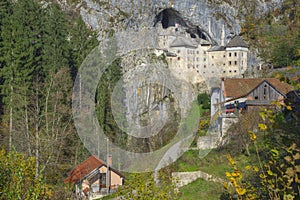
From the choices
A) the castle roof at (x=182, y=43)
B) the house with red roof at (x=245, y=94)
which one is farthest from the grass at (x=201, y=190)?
the castle roof at (x=182, y=43)

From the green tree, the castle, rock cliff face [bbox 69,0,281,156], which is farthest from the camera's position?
the castle

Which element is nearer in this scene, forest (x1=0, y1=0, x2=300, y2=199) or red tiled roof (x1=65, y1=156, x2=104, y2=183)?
forest (x1=0, y1=0, x2=300, y2=199)

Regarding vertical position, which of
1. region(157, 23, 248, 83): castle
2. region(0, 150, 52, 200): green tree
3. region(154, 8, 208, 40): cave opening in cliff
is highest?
region(154, 8, 208, 40): cave opening in cliff

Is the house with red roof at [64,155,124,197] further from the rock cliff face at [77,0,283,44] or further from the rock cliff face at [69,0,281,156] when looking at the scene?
the rock cliff face at [77,0,283,44]

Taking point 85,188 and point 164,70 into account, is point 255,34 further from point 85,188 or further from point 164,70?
point 85,188

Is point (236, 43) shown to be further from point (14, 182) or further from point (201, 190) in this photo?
point (14, 182)

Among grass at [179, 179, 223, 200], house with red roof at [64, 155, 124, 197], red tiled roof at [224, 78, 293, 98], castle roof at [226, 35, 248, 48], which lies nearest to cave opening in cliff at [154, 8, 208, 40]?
castle roof at [226, 35, 248, 48]
